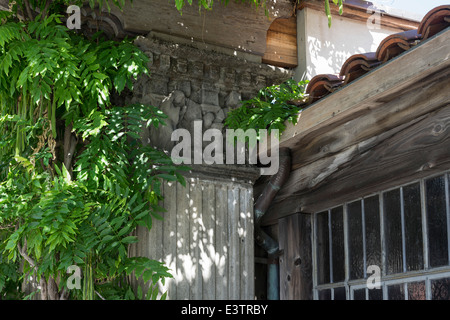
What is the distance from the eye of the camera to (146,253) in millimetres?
5066

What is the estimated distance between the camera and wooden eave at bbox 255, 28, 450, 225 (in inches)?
163

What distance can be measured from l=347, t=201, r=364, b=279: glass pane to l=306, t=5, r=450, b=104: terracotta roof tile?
36.3 inches

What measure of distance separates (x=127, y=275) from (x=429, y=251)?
6.87 ft

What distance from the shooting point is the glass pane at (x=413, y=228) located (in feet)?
15.0

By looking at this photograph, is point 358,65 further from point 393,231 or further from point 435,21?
point 393,231

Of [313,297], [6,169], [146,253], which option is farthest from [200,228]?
[6,169]

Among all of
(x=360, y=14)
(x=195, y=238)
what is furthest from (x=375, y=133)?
(x=360, y=14)

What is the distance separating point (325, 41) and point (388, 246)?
7.17 ft

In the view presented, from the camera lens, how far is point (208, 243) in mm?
5324

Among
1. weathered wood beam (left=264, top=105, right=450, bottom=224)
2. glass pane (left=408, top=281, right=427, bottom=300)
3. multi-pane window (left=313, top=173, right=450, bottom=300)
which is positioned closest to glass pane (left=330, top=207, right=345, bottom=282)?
multi-pane window (left=313, top=173, right=450, bottom=300)

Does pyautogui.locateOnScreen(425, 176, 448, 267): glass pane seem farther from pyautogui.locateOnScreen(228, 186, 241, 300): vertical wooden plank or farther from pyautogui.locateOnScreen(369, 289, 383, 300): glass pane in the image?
pyautogui.locateOnScreen(228, 186, 241, 300): vertical wooden plank

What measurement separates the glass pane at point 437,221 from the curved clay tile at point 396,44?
88cm

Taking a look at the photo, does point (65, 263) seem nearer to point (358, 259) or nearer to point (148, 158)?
point (148, 158)

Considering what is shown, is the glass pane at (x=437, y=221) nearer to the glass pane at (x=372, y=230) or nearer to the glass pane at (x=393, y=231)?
the glass pane at (x=393, y=231)
